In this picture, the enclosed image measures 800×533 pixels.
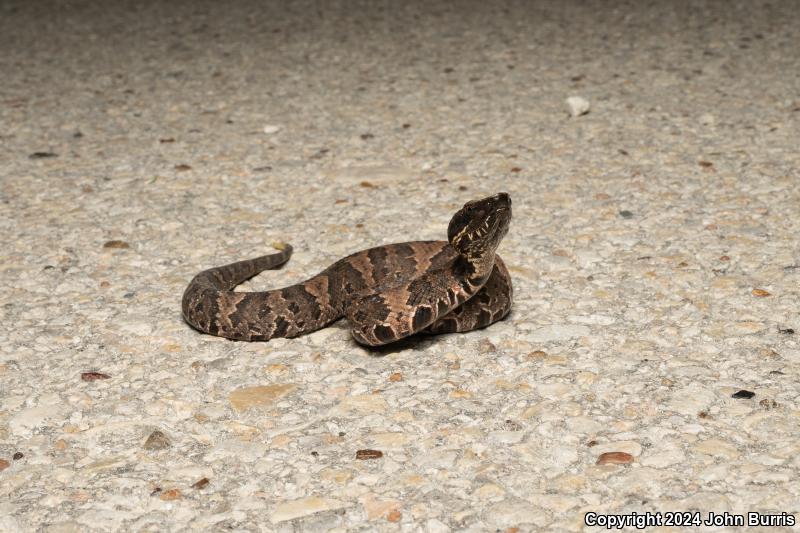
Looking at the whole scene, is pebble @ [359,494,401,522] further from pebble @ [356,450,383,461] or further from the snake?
the snake

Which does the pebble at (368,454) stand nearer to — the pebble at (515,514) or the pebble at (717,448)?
the pebble at (515,514)

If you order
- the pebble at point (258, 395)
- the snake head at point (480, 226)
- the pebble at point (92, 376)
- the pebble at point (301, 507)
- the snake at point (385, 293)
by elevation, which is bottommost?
the pebble at point (301, 507)

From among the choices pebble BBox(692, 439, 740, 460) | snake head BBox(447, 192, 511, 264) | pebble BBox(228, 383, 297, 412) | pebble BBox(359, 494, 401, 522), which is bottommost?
pebble BBox(359, 494, 401, 522)

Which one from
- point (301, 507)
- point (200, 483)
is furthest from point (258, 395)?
point (301, 507)

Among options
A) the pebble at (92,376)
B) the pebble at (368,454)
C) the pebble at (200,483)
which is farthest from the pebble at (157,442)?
the pebble at (368,454)

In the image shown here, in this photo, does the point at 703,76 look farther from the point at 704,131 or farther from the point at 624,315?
the point at 624,315

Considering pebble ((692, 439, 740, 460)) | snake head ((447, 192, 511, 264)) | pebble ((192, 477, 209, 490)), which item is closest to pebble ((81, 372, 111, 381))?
pebble ((192, 477, 209, 490))
